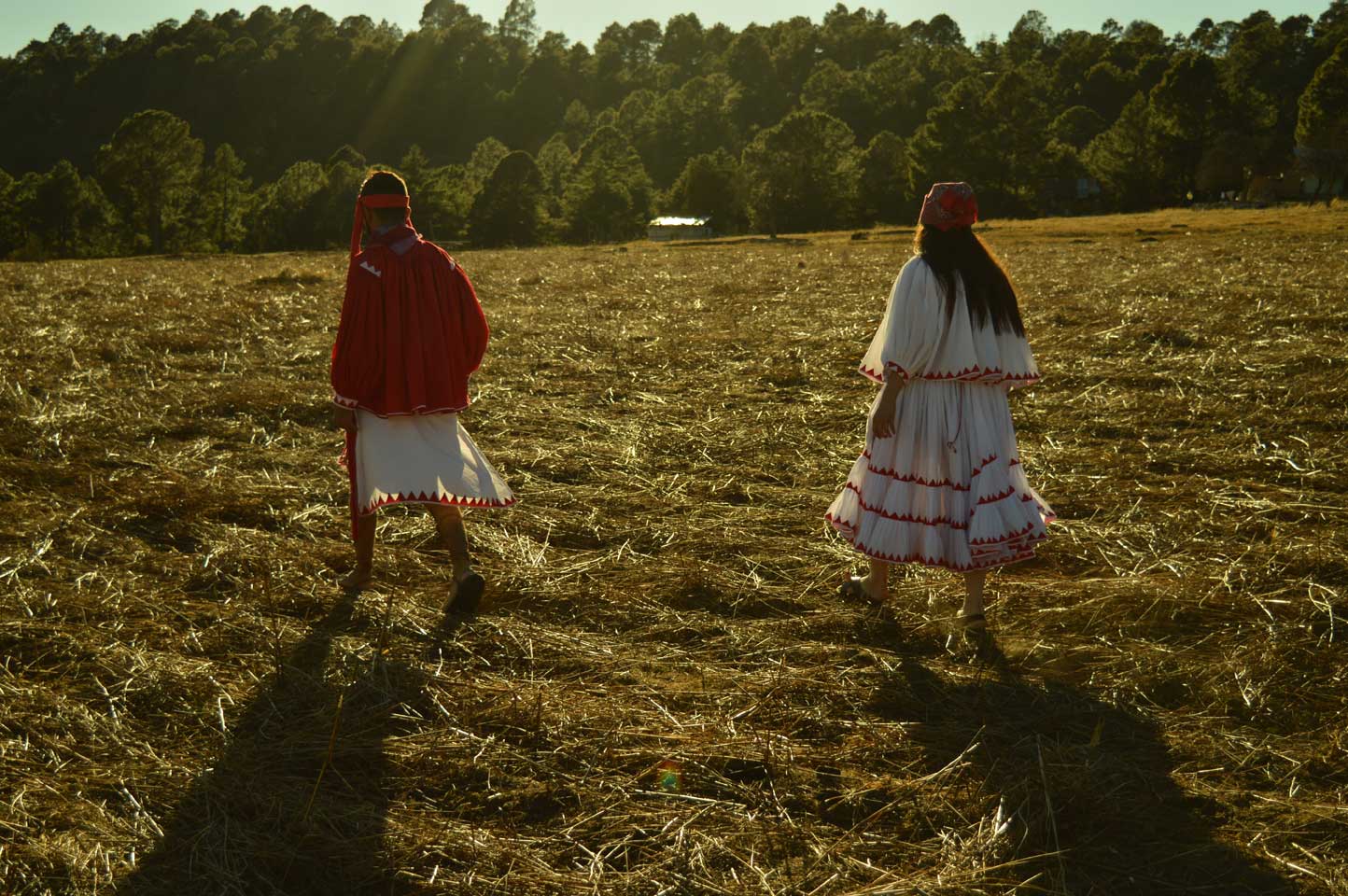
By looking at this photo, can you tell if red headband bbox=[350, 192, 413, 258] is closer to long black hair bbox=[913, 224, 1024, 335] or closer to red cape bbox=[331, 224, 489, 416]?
red cape bbox=[331, 224, 489, 416]

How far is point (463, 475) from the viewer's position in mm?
5535

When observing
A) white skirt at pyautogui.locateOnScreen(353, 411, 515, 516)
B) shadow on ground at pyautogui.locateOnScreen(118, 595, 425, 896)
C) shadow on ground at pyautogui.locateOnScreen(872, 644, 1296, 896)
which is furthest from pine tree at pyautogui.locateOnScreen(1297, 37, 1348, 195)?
shadow on ground at pyautogui.locateOnScreen(118, 595, 425, 896)

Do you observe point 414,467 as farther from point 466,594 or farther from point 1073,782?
point 1073,782

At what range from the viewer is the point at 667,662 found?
4930mm

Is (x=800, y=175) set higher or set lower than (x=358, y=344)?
higher

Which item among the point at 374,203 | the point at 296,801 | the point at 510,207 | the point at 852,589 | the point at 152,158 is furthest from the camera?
the point at 510,207

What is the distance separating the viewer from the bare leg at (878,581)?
5.43m

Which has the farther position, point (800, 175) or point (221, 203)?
point (221, 203)

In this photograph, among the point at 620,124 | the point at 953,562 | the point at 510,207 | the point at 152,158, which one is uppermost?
the point at 620,124

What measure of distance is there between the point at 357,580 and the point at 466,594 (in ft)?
2.15

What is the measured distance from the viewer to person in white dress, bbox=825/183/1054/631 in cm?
502

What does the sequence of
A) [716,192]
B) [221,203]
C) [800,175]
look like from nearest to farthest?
[800,175]
[716,192]
[221,203]

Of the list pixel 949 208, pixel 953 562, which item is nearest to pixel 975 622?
pixel 953 562

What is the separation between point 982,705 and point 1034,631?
2.75 feet
